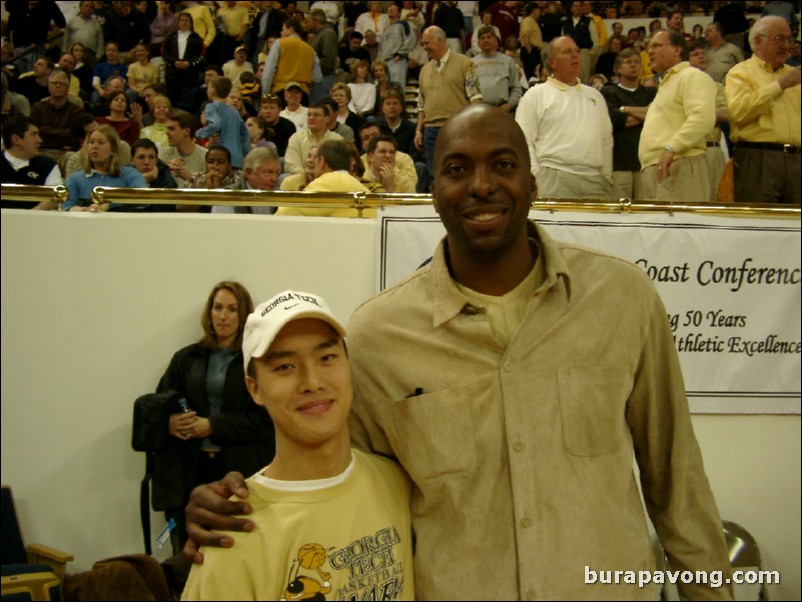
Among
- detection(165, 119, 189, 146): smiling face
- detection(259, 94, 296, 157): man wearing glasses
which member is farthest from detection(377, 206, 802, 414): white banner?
detection(259, 94, 296, 157): man wearing glasses

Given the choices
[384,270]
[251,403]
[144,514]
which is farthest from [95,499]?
[384,270]

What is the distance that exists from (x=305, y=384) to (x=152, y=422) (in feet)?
8.72

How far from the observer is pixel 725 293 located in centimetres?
470

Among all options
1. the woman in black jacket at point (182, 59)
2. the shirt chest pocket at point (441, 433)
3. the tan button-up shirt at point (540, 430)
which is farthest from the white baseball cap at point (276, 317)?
the woman in black jacket at point (182, 59)

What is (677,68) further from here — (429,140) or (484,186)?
(484,186)

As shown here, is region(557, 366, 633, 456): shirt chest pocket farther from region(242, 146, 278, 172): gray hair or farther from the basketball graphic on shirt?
region(242, 146, 278, 172): gray hair

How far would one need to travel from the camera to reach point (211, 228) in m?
4.53

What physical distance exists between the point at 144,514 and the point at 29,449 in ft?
2.31

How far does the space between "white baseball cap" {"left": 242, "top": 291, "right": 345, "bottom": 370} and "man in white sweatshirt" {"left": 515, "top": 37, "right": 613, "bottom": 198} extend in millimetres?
3688

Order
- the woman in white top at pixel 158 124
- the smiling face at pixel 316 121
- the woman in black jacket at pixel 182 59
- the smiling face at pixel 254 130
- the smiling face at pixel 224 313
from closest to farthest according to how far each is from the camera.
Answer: the smiling face at pixel 224 313, the smiling face at pixel 316 121, the smiling face at pixel 254 130, the woman in white top at pixel 158 124, the woman in black jacket at pixel 182 59

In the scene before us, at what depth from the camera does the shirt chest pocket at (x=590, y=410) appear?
72.6 inches

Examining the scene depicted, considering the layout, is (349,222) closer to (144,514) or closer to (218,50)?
(144,514)

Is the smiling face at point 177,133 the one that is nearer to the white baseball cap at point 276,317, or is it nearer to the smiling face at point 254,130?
the smiling face at point 254,130

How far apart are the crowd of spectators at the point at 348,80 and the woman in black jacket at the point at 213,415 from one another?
4.31 feet
